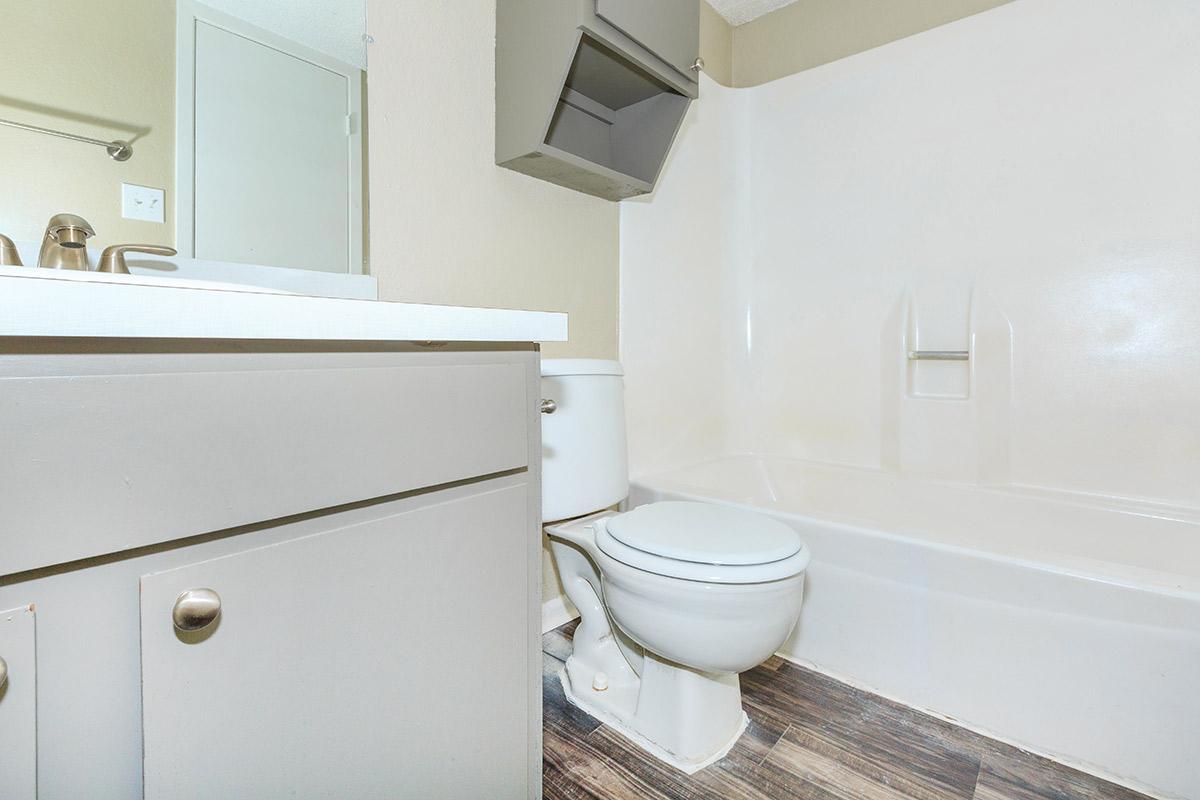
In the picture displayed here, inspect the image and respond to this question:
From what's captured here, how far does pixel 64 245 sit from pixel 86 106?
0.91 ft

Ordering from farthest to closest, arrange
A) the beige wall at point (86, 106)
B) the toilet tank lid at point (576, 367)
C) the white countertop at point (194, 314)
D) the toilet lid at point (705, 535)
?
the toilet tank lid at point (576, 367) < the toilet lid at point (705, 535) < the beige wall at point (86, 106) < the white countertop at point (194, 314)

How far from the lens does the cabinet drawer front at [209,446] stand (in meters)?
0.41

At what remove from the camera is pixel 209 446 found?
1.59ft

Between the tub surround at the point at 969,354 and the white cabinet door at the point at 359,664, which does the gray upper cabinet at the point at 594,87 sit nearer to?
the tub surround at the point at 969,354

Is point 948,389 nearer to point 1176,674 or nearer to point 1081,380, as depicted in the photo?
point 1081,380

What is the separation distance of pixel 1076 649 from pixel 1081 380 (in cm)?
95

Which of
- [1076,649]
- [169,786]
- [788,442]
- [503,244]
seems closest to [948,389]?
[788,442]

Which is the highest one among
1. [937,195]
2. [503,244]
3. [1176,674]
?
[937,195]

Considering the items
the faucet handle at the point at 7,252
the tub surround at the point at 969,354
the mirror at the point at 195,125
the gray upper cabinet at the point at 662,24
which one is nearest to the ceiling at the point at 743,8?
the tub surround at the point at 969,354

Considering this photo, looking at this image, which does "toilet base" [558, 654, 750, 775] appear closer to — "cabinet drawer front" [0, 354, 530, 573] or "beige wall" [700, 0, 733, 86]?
"cabinet drawer front" [0, 354, 530, 573]

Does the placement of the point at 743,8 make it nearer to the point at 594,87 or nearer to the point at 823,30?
the point at 823,30

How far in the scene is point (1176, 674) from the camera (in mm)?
1065

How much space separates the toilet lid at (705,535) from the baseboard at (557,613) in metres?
0.58

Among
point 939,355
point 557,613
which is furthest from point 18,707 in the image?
point 939,355
